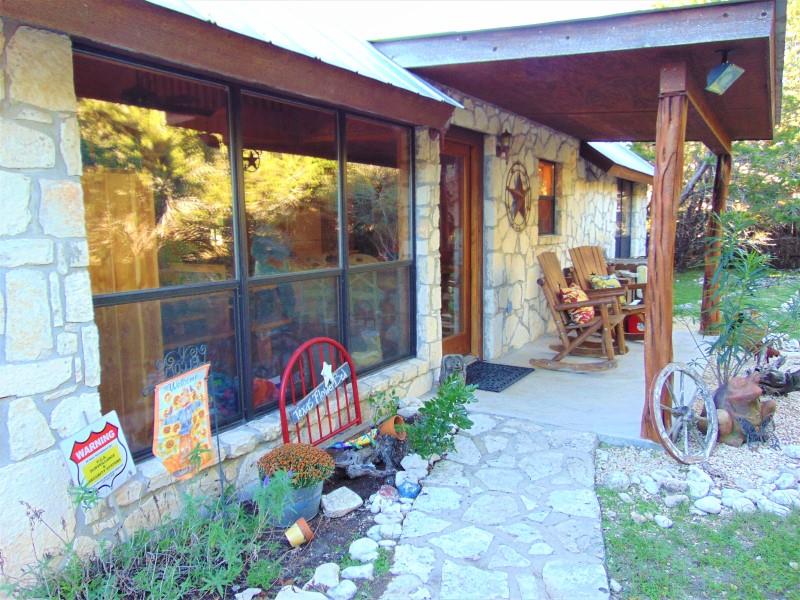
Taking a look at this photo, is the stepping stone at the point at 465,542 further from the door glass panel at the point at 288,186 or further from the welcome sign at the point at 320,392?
the door glass panel at the point at 288,186

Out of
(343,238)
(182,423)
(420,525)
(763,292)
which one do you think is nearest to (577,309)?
(763,292)

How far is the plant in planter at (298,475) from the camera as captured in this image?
2.63m

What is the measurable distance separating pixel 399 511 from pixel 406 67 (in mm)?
2756

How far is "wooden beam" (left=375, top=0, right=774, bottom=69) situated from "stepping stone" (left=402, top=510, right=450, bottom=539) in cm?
253

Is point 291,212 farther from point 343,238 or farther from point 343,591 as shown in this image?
point 343,591

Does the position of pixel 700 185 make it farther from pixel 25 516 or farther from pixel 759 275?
pixel 25 516

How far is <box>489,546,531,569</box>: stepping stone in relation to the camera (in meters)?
2.42

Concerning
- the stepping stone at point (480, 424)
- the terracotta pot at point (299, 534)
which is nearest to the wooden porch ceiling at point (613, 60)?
the stepping stone at point (480, 424)

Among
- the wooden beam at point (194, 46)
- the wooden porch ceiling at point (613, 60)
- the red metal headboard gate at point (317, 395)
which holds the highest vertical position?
the wooden porch ceiling at point (613, 60)

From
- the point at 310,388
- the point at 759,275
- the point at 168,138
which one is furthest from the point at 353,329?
the point at 759,275

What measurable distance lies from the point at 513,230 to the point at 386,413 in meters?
2.86

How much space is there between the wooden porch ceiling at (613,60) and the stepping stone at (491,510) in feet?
7.84

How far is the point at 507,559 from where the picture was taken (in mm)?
2457

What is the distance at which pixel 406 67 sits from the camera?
399cm
